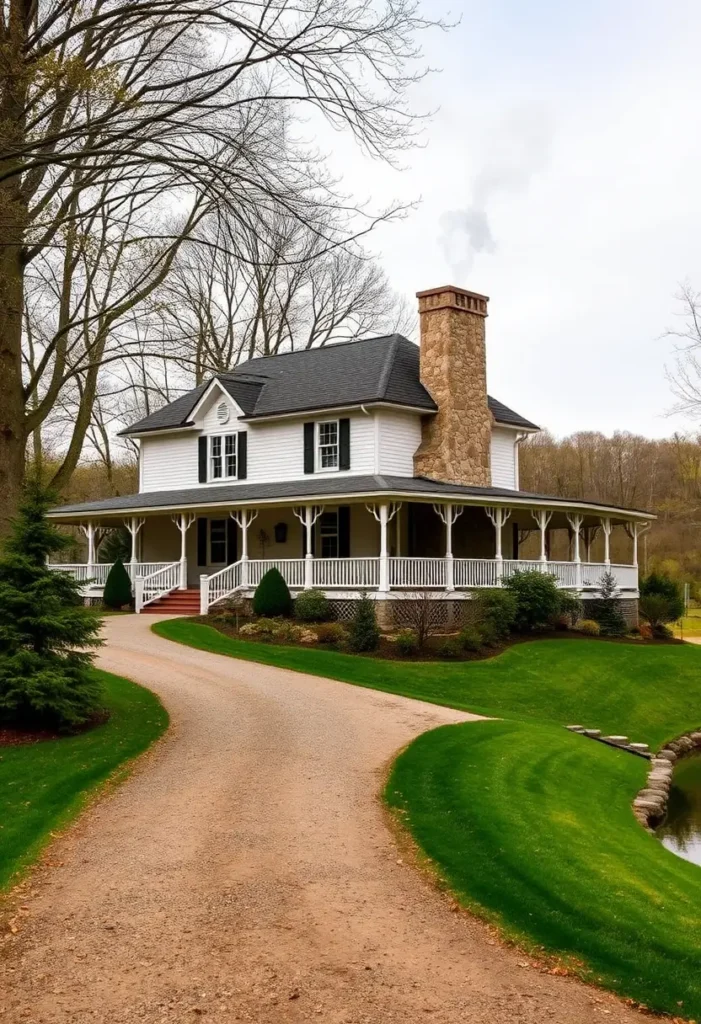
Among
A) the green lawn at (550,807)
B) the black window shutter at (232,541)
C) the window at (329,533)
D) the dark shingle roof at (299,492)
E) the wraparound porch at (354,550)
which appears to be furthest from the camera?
the black window shutter at (232,541)

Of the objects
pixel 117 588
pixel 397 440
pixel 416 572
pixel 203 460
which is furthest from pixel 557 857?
pixel 203 460

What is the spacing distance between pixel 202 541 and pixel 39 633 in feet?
63.2

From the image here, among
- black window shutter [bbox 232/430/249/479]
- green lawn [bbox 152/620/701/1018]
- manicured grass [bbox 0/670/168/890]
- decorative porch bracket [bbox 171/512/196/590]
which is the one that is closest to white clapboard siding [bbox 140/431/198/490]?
black window shutter [bbox 232/430/249/479]

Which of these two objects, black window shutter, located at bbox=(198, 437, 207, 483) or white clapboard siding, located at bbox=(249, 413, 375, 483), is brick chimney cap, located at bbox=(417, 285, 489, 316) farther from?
black window shutter, located at bbox=(198, 437, 207, 483)

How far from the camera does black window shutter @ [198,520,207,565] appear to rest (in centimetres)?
3325

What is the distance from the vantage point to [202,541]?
33.3m

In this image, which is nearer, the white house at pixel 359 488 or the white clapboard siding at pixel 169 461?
the white house at pixel 359 488

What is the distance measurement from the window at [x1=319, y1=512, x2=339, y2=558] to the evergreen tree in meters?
5.96

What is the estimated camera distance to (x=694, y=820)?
15352 mm

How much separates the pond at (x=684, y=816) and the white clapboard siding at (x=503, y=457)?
13.8 m

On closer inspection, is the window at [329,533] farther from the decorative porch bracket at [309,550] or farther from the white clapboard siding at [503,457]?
the white clapboard siding at [503,457]

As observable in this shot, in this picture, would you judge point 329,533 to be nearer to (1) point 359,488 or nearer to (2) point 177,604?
(1) point 359,488

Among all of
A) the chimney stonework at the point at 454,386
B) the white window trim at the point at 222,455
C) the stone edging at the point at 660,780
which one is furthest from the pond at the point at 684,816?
the white window trim at the point at 222,455

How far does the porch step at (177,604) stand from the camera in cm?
2970
